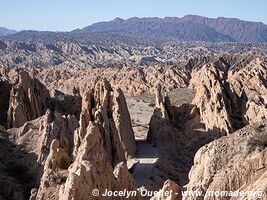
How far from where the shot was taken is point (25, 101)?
54.6m

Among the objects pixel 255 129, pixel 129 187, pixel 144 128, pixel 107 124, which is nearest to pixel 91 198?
pixel 129 187

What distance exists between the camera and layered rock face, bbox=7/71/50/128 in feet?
167

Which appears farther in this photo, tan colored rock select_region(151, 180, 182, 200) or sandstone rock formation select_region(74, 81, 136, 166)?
sandstone rock formation select_region(74, 81, 136, 166)

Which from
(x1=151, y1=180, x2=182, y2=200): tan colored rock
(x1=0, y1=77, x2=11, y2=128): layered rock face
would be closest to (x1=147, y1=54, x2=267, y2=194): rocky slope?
(x1=0, y1=77, x2=11, y2=128): layered rock face

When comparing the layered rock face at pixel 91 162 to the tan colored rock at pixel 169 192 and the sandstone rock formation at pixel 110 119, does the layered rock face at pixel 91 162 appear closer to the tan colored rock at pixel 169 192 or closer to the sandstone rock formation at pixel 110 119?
the sandstone rock formation at pixel 110 119

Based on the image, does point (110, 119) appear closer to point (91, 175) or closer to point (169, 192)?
point (91, 175)

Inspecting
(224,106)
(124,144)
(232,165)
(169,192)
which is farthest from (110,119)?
(232,165)

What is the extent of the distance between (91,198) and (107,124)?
60.6 ft

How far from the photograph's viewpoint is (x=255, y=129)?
1809 cm

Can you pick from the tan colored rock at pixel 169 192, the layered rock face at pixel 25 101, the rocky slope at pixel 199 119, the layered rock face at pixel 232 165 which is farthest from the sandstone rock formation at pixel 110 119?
the layered rock face at pixel 232 165

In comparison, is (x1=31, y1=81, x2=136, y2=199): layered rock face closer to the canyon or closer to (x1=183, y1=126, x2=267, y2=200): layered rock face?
the canyon

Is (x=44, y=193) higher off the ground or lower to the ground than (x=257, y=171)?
lower

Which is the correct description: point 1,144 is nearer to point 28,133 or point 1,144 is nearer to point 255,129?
point 28,133

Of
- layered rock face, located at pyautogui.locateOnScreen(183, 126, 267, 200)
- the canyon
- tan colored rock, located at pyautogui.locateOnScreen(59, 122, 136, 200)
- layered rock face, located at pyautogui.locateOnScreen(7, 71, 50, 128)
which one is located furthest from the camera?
layered rock face, located at pyautogui.locateOnScreen(7, 71, 50, 128)
